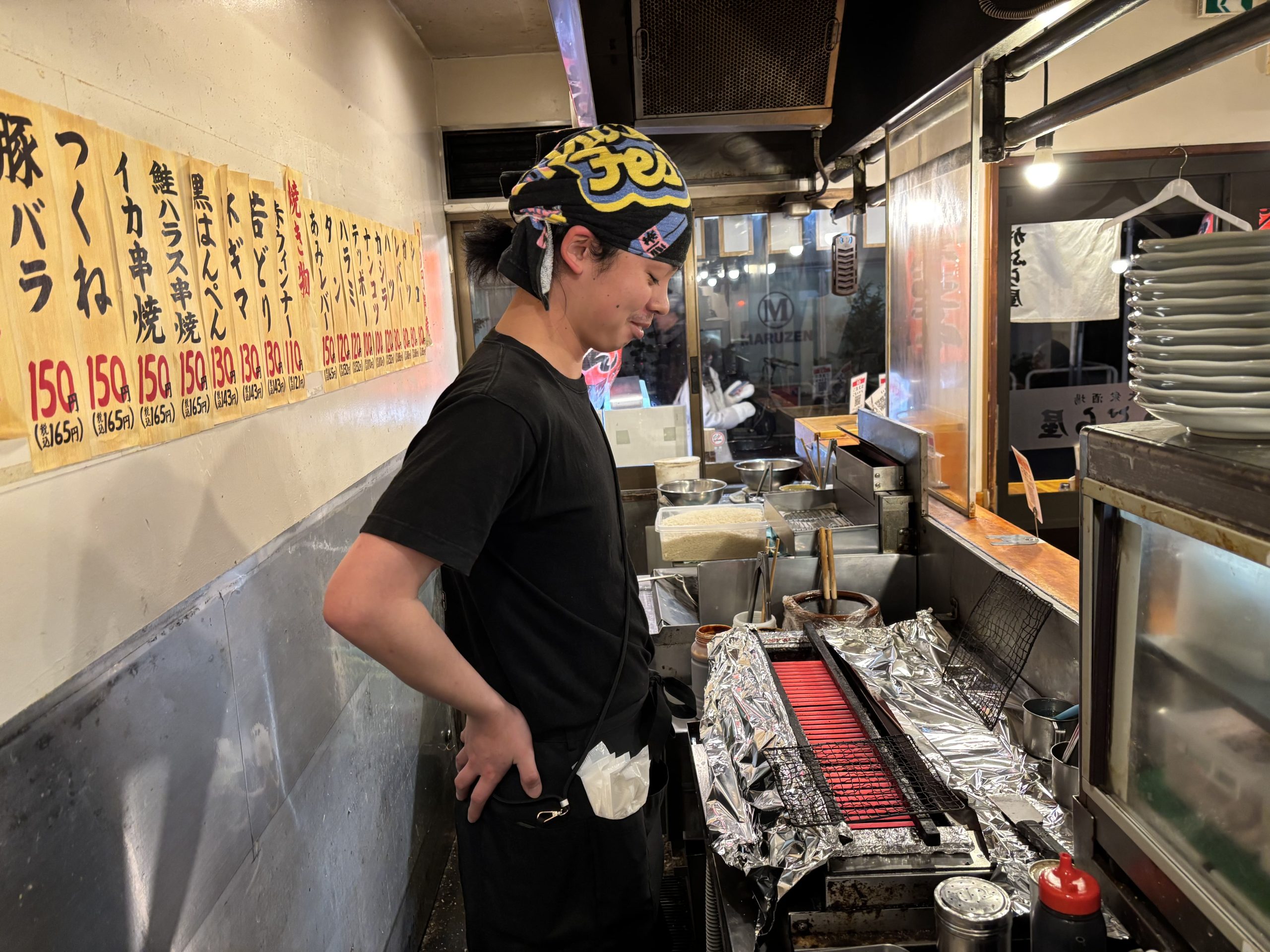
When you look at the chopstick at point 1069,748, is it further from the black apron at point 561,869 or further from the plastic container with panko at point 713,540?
the plastic container with panko at point 713,540

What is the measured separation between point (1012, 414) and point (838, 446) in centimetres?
177

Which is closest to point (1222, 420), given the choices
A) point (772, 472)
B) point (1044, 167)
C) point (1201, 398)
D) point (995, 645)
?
point (1201, 398)

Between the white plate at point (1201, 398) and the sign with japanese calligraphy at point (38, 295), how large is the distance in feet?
4.61

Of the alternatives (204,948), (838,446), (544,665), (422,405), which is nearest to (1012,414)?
(838,446)

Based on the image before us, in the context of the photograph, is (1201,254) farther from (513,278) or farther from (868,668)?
(868,668)

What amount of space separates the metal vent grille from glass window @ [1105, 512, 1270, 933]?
80.5 inches

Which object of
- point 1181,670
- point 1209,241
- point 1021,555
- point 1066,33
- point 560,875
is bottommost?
point 560,875

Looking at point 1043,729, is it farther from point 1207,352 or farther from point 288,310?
point 288,310

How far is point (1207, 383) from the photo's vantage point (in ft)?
2.52

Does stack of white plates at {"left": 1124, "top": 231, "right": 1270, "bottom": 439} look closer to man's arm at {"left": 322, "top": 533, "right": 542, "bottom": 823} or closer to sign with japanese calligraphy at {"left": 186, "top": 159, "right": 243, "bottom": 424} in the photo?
man's arm at {"left": 322, "top": 533, "right": 542, "bottom": 823}

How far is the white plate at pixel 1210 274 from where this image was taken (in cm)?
73

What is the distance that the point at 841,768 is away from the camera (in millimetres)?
1485

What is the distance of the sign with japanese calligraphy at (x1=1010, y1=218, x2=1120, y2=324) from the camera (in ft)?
14.3

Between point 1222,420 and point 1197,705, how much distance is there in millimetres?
298
